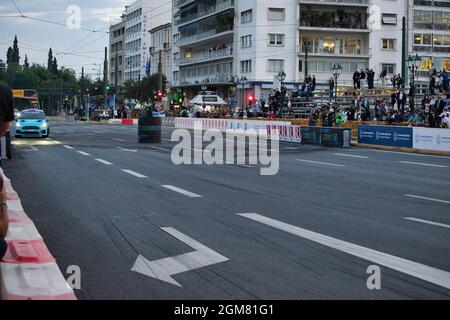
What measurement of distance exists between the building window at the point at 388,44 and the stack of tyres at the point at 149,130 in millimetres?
49284

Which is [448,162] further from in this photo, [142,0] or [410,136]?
[142,0]

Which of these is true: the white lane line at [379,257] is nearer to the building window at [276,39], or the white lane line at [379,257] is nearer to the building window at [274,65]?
the building window at [274,65]

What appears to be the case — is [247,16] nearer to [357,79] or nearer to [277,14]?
[277,14]

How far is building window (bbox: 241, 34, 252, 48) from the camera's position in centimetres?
7375

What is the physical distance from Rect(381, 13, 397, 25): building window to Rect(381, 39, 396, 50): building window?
1967 millimetres

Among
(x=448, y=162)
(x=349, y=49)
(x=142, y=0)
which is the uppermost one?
(x=142, y=0)

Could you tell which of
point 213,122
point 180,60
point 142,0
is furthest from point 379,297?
point 142,0

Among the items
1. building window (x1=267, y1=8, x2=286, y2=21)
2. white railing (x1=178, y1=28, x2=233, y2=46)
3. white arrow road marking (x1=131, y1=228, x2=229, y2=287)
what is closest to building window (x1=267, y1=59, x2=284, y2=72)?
building window (x1=267, y1=8, x2=286, y2=21)

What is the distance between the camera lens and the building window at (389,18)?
252 feet

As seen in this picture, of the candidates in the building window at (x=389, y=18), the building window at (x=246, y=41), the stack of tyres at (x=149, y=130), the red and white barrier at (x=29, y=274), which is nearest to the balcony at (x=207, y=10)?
the building window at (x=246, y=41)

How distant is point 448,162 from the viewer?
24.4 metres

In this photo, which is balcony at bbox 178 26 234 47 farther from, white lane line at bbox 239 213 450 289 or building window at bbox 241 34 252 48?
white lane line at bbox 239 213 450 289

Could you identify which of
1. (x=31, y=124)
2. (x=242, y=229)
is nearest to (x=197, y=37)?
(x=31, y=124)

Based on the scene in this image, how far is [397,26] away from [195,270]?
245 feet
